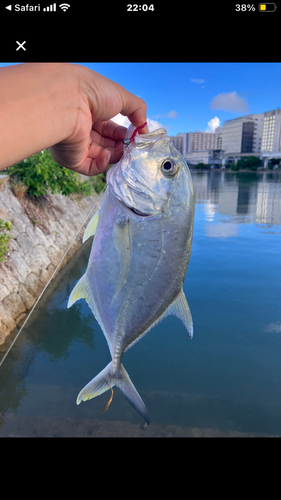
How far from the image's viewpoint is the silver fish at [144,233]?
1672 millimetres

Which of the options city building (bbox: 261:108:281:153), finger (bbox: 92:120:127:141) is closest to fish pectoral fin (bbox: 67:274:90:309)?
finger (bbox: 92:120:127:141)

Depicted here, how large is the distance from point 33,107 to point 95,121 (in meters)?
0.69

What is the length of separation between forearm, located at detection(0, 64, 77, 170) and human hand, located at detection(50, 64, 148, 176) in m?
0.08

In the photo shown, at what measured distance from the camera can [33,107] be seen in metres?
1.39

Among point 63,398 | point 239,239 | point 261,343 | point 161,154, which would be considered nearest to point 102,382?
point 161,154

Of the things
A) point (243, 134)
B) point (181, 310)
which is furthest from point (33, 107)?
point (243, 134)

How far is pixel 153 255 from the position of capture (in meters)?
1.69

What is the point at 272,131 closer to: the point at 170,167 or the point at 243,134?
the point at 243,134

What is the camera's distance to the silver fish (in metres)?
1.67

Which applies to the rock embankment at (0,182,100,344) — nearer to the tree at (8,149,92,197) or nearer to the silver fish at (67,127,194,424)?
the tree at (8,149,92,197)

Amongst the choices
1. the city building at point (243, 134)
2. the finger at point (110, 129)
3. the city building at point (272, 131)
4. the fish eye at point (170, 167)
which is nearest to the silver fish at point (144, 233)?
the fish eye at point (170, 167)

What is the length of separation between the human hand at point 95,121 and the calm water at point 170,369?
3.11 meters

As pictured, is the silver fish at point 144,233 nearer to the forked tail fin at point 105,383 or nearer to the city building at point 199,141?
the forked tail fin at point 105,383
